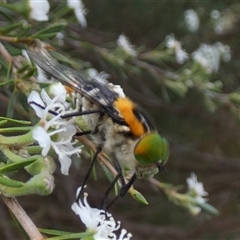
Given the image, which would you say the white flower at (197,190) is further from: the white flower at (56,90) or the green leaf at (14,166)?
the green leaf at (14,166)

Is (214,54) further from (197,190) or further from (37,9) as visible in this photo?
(37,9)

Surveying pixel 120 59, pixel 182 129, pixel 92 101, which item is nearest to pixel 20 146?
pixel 92 101

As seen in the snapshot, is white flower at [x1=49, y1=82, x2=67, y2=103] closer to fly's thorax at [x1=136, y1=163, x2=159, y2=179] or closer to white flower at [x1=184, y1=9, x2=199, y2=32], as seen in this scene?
fly's thorax at [x1=136, y1=163, x2=159, y2=179]

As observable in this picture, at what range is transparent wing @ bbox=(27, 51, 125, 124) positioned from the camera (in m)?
1.06

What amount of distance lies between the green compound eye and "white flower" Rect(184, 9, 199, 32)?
2.66 m

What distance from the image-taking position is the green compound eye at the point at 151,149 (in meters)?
0.97

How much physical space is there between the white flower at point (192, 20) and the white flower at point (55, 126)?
264 centimetres

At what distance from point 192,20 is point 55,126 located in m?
2.71

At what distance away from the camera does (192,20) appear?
3.53 m

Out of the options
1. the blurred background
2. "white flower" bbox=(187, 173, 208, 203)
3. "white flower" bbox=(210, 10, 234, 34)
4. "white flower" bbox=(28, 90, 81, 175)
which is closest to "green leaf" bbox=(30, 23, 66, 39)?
"white flower" bbox=(28, 90, 81, 175)

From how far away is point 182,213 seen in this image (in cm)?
396

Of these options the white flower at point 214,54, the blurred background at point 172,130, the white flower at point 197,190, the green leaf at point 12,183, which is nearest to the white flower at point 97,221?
the green leaf at point 12,183

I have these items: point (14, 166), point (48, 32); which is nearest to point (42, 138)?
point (14, 166)

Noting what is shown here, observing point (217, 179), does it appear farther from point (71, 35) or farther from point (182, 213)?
point (71, 35)
